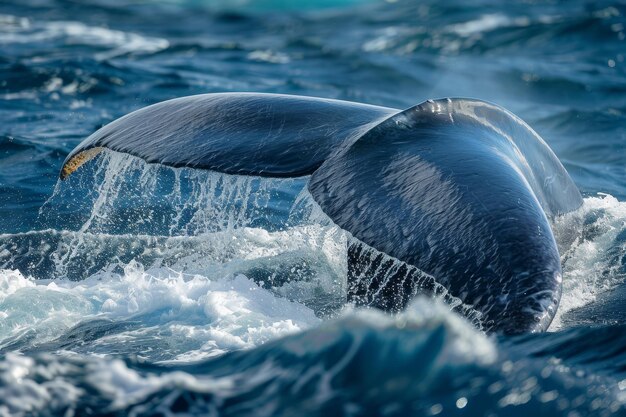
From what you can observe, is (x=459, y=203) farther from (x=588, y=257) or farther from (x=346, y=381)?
(x=588, y=257)

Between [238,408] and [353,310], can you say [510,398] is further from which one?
[353,310]

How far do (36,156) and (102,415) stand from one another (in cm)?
735

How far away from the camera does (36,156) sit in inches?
399

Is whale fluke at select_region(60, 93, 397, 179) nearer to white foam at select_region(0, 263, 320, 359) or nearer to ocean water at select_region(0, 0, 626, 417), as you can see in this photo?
ocean water at select_region(0, 0, 626, 417)

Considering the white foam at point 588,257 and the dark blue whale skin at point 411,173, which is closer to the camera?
the dark blue whale skin at point 411,173

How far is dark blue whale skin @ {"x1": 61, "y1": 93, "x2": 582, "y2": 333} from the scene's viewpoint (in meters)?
4.08

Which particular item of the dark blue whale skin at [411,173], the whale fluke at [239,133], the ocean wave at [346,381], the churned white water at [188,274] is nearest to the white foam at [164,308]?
the churned white water at [188,274]

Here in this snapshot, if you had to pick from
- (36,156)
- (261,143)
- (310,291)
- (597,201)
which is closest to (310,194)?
(261,143)

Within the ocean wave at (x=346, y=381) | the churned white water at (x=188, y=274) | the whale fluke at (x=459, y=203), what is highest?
the whale fluke at (x=459, y=203)

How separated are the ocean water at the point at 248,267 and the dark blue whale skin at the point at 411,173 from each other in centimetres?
16

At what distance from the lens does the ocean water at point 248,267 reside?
3.14 m

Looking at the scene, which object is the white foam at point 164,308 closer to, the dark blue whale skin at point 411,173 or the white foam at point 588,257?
the dark blue whale skin at point 411,173

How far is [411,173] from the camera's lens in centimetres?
479

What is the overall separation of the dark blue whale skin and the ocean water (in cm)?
16
